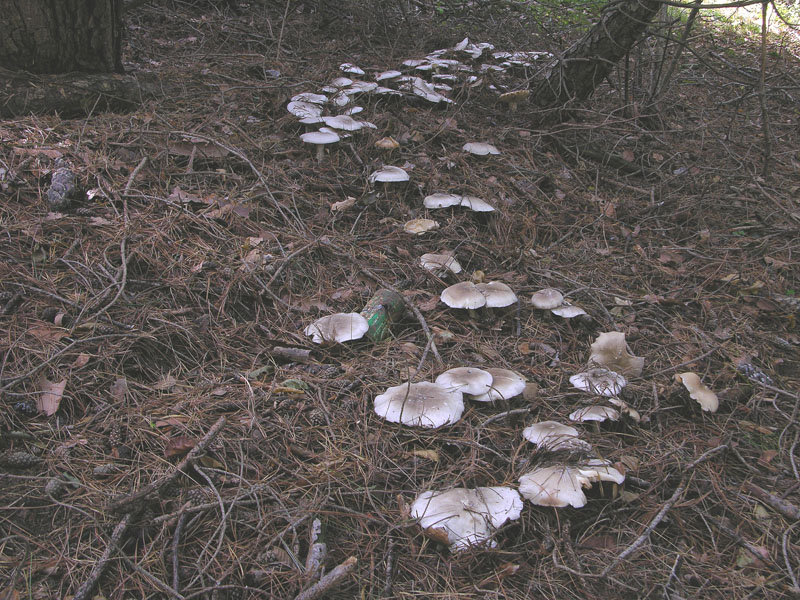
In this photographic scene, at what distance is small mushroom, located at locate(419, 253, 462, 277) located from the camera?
3381mm

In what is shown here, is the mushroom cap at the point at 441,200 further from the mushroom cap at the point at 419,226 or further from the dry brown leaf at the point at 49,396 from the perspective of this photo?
the dry brown leaf at the point at 49,396

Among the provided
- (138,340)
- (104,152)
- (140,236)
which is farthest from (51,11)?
(138,340)

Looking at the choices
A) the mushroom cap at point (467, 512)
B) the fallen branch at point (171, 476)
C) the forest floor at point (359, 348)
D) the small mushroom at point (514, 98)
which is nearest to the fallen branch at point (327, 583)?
the forest floor at point (359, 348)

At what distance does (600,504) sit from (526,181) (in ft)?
10.2

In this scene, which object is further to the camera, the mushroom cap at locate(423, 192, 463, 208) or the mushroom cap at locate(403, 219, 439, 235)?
the mushroom cap at locate(423, 192, 463, 208)

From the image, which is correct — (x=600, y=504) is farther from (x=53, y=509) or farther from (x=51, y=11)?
(x=51, y=11)

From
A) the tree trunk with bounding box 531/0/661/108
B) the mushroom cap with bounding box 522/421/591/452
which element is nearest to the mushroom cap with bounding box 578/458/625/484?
the mushroom cap with bounding box 522/421/591/452

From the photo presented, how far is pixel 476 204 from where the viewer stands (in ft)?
12.6

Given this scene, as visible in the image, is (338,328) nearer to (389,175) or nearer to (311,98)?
(389,175)

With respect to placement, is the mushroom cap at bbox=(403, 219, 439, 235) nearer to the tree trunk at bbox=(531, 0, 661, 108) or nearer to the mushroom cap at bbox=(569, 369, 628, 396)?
the mushroom cap at bbox=(569, 369, 628, 396)

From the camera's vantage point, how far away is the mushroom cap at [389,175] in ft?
12.6

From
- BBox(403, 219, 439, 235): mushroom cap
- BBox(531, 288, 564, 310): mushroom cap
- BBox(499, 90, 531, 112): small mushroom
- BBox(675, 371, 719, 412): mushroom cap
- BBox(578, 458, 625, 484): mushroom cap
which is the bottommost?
BBox(578, 458, 625, 484): mushroom cap

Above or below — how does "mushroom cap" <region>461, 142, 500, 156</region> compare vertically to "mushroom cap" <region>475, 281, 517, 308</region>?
above

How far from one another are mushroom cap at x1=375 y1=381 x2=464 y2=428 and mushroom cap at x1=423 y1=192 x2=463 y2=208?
185cm
